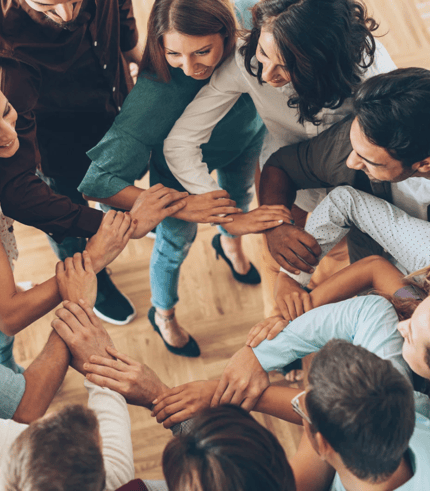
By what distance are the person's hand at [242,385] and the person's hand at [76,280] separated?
439mm

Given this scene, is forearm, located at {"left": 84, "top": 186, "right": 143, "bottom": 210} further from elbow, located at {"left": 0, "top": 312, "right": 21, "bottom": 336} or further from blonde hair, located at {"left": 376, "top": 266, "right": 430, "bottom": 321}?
blonde hair, located at {"left": 376, "top": 266, "right": 430, "bottom": 321}

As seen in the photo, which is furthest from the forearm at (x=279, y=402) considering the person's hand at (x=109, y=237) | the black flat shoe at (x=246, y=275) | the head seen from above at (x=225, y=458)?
the black flat shoe at (x=246, y=275)

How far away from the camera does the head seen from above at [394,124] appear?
1.09 m

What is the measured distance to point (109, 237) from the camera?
1459mm

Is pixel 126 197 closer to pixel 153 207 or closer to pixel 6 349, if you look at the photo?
pixel 153 207

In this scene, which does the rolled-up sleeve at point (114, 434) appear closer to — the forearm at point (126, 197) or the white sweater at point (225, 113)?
the forearm at point (126, 197)

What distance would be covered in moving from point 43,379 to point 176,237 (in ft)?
2.31

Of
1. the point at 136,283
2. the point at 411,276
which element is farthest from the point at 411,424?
the point at 136,283

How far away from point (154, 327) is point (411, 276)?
1.18 m

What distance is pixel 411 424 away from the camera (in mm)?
859

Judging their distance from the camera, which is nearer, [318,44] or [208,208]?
[318,44]

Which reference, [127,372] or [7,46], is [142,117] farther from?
[127,372]

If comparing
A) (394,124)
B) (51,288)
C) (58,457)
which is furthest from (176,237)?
(58,457)

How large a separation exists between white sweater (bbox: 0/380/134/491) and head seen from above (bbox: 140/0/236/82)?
0.85 meters
